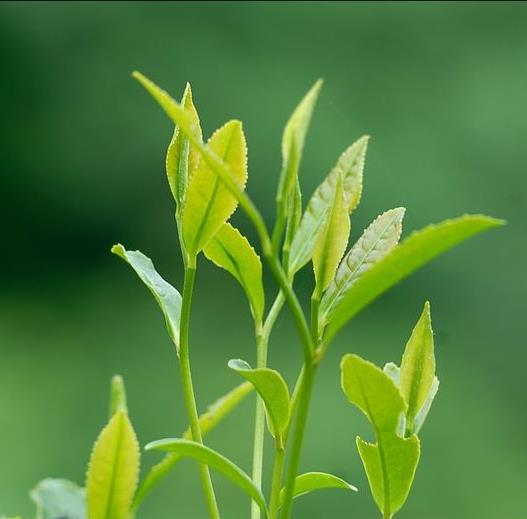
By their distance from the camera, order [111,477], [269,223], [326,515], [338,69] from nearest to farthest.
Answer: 1. [111,477]
2. [326,515]
3. [269,223]
4. [338,69]

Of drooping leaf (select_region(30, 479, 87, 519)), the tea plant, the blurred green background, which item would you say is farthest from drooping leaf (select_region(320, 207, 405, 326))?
the blurred green background

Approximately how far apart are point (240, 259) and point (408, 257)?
0.09 metres

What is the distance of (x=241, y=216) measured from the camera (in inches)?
99.1

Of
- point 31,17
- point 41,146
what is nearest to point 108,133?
point 41,146

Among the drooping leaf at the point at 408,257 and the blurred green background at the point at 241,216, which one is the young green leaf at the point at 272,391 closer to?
the drooping leaf at the point at 408,257

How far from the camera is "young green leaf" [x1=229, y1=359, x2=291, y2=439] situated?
30cm

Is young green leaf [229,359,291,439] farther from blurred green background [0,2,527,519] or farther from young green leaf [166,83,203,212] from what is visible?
blurred green background [0,2,527,519]

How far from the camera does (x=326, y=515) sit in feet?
6.59

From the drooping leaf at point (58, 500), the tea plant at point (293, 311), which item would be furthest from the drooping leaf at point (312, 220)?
the drooping leaf at point (58, 500)

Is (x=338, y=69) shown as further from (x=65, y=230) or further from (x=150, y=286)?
(x=150, y=286)

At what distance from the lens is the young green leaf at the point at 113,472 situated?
292mm

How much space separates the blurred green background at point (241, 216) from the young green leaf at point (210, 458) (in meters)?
1.67

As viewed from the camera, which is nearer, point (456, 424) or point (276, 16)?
point (456, 424)

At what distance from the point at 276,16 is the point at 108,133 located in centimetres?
52
